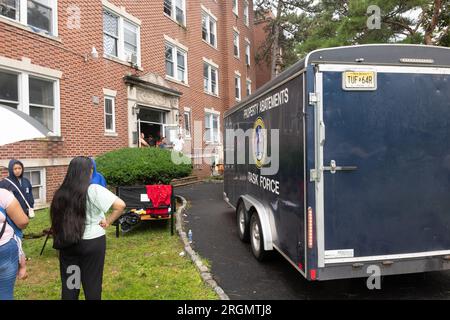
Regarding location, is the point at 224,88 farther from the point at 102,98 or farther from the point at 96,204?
the point at 96,204

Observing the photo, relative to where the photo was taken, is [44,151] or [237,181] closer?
[237,181]

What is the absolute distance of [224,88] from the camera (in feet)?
73.5

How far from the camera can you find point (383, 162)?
12.1 feet

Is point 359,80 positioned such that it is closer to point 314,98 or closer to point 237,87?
point 314,98

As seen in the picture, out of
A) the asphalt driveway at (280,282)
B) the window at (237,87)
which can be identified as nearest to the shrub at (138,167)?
the asphalt driveway at (280,282)

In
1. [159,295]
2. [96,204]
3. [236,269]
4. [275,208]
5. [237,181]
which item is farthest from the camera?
[237,181]

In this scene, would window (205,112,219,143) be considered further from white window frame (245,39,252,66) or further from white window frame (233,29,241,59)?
white window frame (245,39,252,66)

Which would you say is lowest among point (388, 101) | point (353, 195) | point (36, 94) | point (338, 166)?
point (353, 195)

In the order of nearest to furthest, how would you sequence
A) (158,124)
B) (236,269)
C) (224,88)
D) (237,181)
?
(236,269) < (237,181) < (158,124) < (224,88)

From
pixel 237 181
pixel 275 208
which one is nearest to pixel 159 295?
pixel 275 208

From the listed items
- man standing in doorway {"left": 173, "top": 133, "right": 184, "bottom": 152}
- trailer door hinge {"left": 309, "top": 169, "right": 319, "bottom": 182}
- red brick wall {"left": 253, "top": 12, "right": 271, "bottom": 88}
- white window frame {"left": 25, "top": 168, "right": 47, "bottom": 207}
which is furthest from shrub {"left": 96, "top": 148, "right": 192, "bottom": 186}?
red brick wall {"left": 253, "top": 12, "right": 271, "bottom": 88}

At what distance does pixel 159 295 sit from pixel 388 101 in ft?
11.4

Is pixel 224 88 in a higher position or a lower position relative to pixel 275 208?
higher

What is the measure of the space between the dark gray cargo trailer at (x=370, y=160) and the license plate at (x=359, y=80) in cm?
1
